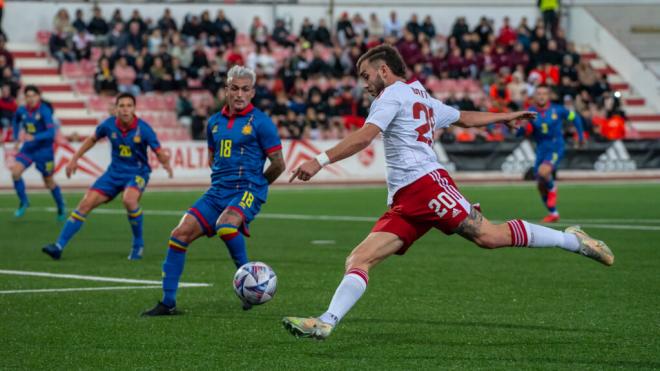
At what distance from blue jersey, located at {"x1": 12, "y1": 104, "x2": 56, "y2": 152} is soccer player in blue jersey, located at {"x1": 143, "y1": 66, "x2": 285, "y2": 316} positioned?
1123 cm

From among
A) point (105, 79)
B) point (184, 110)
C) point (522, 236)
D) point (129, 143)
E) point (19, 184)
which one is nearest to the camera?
point (522, 236)

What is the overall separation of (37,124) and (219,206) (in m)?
11.8

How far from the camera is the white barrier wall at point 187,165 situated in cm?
3153

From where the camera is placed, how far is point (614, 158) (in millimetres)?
36656

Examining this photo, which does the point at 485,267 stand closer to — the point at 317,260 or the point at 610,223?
the point at 317,260

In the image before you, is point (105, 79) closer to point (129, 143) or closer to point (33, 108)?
point (33, 108)

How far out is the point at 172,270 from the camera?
10.0 m

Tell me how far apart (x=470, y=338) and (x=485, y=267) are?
5.13 metres

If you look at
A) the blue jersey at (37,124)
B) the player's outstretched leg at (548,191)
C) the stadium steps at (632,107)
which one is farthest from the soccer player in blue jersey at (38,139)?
the stadium steps at (632,107)

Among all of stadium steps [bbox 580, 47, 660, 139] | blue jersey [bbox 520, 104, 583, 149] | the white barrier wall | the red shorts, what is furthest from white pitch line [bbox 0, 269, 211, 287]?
stadium steps [bbox 580, 47, 660, 139]

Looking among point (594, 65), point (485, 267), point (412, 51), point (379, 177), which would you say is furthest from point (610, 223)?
point (594, 65)

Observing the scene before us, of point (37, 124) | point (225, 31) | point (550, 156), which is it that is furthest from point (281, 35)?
point (550, 156)

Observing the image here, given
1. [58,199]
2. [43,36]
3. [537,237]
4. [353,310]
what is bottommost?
[58,199]

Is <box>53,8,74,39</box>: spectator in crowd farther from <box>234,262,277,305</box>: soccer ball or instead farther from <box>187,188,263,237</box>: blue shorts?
<box>234,262,277,305</box>: soccer ball
